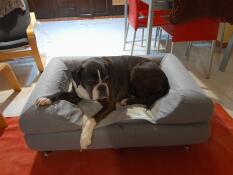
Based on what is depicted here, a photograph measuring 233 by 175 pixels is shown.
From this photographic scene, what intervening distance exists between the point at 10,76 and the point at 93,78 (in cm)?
131

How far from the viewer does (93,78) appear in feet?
5.08

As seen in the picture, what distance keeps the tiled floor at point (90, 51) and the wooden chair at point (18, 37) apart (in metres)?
0.27

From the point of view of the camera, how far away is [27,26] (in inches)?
115

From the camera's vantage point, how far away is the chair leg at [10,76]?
238 cm

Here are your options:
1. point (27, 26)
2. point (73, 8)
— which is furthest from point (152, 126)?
point (73, 8)

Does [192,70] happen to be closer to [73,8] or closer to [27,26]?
[27,26]

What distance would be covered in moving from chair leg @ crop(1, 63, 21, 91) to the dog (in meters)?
0.99

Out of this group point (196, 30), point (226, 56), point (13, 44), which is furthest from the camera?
point (226, 56)

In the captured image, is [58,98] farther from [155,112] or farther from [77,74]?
[155,112]

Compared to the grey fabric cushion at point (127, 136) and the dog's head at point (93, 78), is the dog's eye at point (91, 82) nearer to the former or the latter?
the dog's head at point (93, 78)

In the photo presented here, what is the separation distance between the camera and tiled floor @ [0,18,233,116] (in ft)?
7.92

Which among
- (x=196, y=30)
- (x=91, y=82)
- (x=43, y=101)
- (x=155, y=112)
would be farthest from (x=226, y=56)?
(x=43, y=101)

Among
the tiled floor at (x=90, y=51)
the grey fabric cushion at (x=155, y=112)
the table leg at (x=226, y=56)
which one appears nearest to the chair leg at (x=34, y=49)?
the tiled floor at (x=90, y=51)

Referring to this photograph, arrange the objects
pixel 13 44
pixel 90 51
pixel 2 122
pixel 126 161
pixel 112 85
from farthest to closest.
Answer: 1. pixel 90 51
2. pixel 13 44
3. pixel 2 122
4. pixel 112 85
5. pixel 126 161
